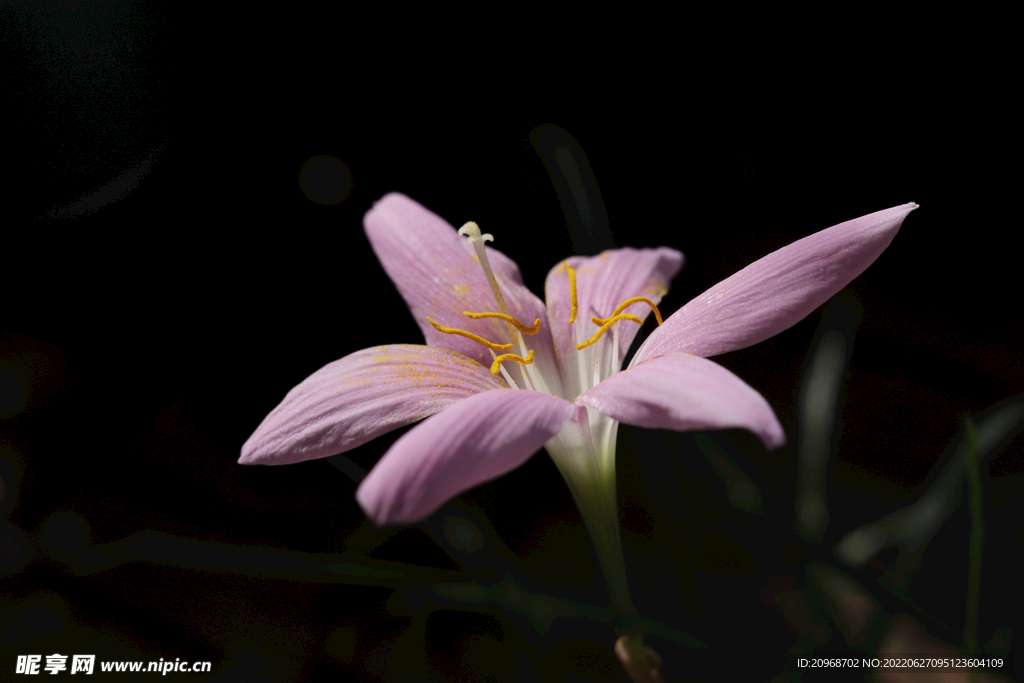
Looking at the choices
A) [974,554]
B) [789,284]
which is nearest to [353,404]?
[789,284]

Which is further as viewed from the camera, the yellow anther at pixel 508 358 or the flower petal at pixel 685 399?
the yellow anther at pixel 508 358

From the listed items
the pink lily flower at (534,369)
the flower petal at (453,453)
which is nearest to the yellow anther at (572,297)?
the pink lily flower at (534,369)

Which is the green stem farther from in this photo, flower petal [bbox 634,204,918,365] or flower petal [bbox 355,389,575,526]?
flower petal [bbox 355,389,575,526]

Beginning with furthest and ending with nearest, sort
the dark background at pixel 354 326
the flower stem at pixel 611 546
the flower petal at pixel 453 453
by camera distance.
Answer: the dark background at pixel 354 326
the flower stem at pixel 611 546
the flower petal at pixel 453 453

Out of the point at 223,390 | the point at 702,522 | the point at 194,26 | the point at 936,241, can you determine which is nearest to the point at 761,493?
the point at 702,522

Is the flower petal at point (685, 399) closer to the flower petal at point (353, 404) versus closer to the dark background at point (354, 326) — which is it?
the flower petal at point (353, 404)

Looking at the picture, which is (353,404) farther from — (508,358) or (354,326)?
(354,326)

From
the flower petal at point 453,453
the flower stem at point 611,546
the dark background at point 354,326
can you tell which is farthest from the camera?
the dark background at point 354,326

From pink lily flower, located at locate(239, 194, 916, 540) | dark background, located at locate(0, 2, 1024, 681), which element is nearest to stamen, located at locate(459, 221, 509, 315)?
pink lily flower, located at locate(239, 194, 916, 540)
